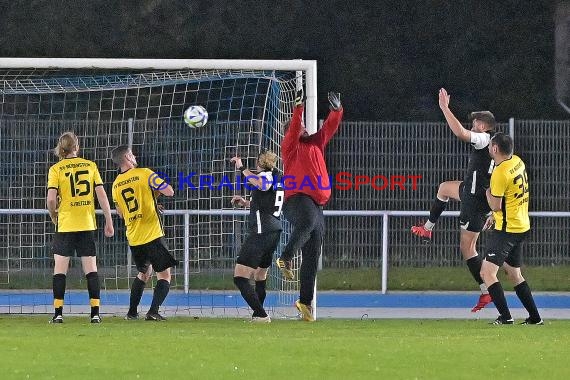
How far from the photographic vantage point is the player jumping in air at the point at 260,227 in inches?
559

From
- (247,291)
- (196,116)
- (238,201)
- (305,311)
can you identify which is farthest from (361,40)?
(247,291)

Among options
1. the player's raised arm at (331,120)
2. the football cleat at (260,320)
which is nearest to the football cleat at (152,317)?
the football cleat at (260,320)

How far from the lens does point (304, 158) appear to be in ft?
45.9

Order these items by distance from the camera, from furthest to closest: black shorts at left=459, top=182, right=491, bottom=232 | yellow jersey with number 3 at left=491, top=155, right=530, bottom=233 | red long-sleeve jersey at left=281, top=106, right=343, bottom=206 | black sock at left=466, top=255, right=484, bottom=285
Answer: black sock at left=466, top=255, right=484, bottom=285
black shorts at left=459, top=182, right=491, bottom=232
red long-sleeve jersey at left=281, top=106, right=343, bottom=206
yellow jersey with number 3 at left=491, top=155, right=530, bottom=233

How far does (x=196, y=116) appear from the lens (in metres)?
15.7

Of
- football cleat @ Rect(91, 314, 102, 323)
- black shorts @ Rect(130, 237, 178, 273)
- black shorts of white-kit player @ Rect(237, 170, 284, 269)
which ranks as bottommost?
football cleat @ Rect(91, 314, 102, 323)

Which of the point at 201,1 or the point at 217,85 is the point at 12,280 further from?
the point at 201,1

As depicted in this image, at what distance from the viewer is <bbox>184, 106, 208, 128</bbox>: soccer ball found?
51.7ft

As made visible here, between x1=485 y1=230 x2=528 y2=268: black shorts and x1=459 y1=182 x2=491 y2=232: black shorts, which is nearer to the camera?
x1=485 y1=230 x2=528 y2=268: black shorts

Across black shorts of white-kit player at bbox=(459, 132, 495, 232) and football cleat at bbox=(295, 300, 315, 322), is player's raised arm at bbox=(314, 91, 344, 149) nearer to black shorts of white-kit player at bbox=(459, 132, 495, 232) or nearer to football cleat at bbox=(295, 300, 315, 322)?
black shorts of white-kit player at bbox=(459, 132, 495, 232)

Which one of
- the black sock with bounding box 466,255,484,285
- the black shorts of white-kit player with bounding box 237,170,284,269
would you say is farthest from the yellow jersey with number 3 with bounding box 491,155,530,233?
the black shorts of white-kit player with bounding box 237,170,284,269

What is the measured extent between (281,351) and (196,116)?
5.67 meters

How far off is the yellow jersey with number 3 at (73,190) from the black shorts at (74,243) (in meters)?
0.06

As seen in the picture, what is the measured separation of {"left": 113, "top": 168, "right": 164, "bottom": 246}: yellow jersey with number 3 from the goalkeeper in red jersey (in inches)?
50.7
